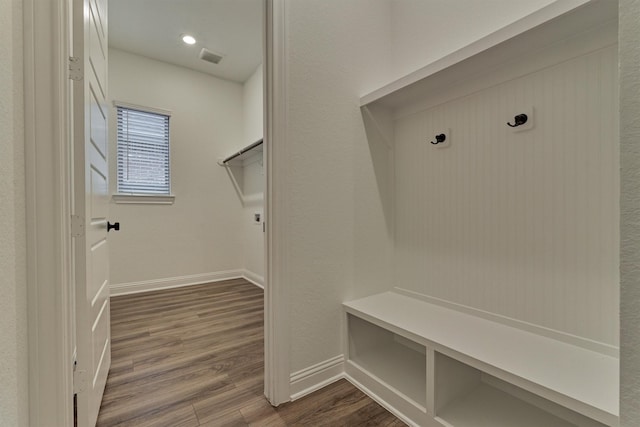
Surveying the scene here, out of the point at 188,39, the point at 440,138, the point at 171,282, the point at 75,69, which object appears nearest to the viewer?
the point at 75,69

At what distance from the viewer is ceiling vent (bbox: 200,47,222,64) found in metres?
3.21

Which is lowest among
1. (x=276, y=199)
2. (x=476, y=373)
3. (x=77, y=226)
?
(x=476, y=373)

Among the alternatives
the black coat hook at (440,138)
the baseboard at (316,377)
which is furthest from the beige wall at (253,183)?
the black coat hook at (440,138)

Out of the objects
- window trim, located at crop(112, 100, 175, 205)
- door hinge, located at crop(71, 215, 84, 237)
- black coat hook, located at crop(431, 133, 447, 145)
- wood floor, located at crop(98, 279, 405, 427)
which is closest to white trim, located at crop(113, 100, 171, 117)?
window trim, located at crop(112, 100, 175, 205)

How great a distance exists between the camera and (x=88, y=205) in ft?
3.59

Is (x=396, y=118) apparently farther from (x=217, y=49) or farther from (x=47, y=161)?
(x=217, y=49)

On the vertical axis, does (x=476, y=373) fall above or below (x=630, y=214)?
below

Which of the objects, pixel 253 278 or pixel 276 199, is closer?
pixel 276 199

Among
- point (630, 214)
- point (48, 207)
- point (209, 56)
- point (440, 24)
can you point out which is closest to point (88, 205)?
point (48, 207)

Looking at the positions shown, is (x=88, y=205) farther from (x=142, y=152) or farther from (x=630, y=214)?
(x=142, y=152)

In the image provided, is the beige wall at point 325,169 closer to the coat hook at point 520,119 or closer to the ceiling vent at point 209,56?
the coat hook at point 520,119

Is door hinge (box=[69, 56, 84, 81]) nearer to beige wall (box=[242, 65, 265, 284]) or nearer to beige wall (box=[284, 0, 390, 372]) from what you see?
beige wall (box=[284, 0, 390, 372])

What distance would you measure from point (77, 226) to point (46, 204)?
0.17 m

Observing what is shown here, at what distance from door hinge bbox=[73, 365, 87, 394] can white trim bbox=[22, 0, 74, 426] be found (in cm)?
14
